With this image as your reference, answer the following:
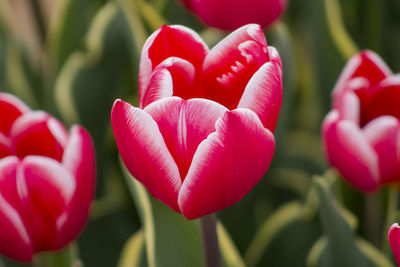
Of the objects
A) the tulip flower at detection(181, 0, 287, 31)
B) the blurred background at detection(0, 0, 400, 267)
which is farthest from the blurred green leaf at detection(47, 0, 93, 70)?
the tulip flower at detection(181, 0, 287, 31)

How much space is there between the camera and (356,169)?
0.33 meters

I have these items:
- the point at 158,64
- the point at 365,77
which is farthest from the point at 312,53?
the point at 158,64

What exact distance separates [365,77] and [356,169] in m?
0.06

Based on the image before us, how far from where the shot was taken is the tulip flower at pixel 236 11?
36cm

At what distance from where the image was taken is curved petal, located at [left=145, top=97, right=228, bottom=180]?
0.22 m

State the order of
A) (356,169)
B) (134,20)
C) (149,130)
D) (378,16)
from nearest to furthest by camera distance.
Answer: (149,130)
(356,169)
(134,20)
(378,16)

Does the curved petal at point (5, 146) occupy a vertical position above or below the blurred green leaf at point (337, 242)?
above

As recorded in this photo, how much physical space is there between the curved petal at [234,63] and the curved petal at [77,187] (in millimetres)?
82

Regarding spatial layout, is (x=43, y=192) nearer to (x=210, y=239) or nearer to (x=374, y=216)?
(x=210, y=239)

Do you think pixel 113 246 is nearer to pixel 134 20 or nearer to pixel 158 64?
pixel 134 20

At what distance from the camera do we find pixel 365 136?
33cm

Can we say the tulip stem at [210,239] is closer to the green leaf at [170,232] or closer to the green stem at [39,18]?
the green leaf at [170,232]

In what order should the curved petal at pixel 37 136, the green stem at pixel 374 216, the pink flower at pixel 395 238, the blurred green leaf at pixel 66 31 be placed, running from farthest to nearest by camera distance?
1. the blurred green leaf at pixel 66 31
2. the green stem at pixel 374 216
3. the curved petal at pixel 37 136
4. the pink flower at pixel 395 238

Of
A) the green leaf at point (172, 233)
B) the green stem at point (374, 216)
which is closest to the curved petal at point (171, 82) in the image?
the green leaf at point (172, 233)
